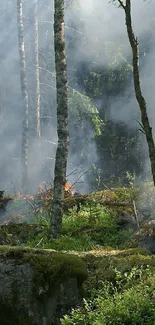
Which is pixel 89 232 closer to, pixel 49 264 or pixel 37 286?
pixel 49 264

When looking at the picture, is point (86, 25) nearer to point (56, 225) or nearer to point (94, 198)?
point (94, 198)

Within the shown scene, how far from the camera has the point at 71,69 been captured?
80.8 feet

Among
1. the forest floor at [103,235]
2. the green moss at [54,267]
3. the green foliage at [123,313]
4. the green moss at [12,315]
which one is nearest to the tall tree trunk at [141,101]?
the forest floor at [103,235]

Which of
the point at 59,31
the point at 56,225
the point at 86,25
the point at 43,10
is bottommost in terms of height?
the point at 56,225

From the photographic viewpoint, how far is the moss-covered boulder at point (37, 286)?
169 inches

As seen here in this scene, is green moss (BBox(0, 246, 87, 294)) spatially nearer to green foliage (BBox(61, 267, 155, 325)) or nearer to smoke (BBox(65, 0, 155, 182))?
green foliage (BBox(61, 267, 155, 325))

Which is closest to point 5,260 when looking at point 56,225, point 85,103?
point 56,225

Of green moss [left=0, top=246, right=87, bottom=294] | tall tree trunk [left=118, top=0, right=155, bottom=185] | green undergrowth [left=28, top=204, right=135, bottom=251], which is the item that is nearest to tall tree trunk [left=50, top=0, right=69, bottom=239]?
green undergrowth [left=28, top=204, right=135, bottom=251]

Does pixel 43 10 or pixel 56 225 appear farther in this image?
pixel 43 10

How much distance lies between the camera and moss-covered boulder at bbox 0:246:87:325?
4281mm

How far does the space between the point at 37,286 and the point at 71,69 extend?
21.3 m

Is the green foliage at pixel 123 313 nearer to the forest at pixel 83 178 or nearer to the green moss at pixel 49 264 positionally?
the forest at pixel 83 178

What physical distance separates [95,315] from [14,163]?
22243mm

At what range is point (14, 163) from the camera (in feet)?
84.3
